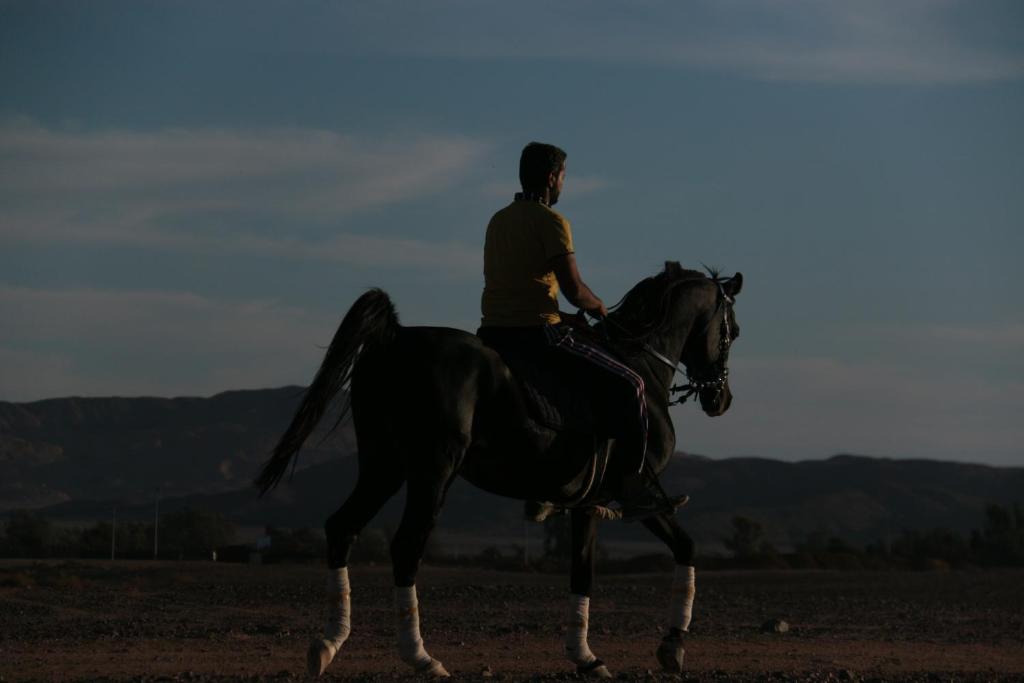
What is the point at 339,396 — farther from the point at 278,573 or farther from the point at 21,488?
the point at 21,488

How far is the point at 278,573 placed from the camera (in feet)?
114

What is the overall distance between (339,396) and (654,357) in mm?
2947

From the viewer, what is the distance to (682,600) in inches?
504

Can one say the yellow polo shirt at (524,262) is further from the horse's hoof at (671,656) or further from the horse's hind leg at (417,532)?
the horse's hoof at (671,656)

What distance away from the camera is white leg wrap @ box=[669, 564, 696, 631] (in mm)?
12820

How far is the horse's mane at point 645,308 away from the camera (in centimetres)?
1327

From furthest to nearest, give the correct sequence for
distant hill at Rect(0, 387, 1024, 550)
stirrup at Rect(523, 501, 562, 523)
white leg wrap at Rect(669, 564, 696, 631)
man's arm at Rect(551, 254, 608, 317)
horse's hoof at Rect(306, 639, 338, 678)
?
distant hill at Rect(0, 387, 1024, 550) → white leg wrap at Rect(669, 564, 696, 631) → stirrup at Rect(523, 501, 562, 523) → man's arm at Rect(551, 254, 608, 317) → horse's hoof at Rect(306, 639, 338, 678)

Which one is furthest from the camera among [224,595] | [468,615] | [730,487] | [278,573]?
[730,487]

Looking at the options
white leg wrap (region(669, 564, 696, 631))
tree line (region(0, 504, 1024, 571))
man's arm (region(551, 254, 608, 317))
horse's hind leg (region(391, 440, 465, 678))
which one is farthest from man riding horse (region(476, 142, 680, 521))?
tree line (region(0, 504, 1024, 571))

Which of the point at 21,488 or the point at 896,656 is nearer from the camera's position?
the point at 896,656

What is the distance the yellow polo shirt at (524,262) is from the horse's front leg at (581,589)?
5.45 ft

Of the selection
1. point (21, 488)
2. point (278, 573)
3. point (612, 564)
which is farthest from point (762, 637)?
point (21, 488)

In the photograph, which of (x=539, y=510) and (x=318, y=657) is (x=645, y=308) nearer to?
(x=539, y=510)

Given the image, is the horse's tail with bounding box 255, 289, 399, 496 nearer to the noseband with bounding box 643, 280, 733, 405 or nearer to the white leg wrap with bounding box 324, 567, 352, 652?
the white leg wrap with bounding box 324, 567, 352, 652
